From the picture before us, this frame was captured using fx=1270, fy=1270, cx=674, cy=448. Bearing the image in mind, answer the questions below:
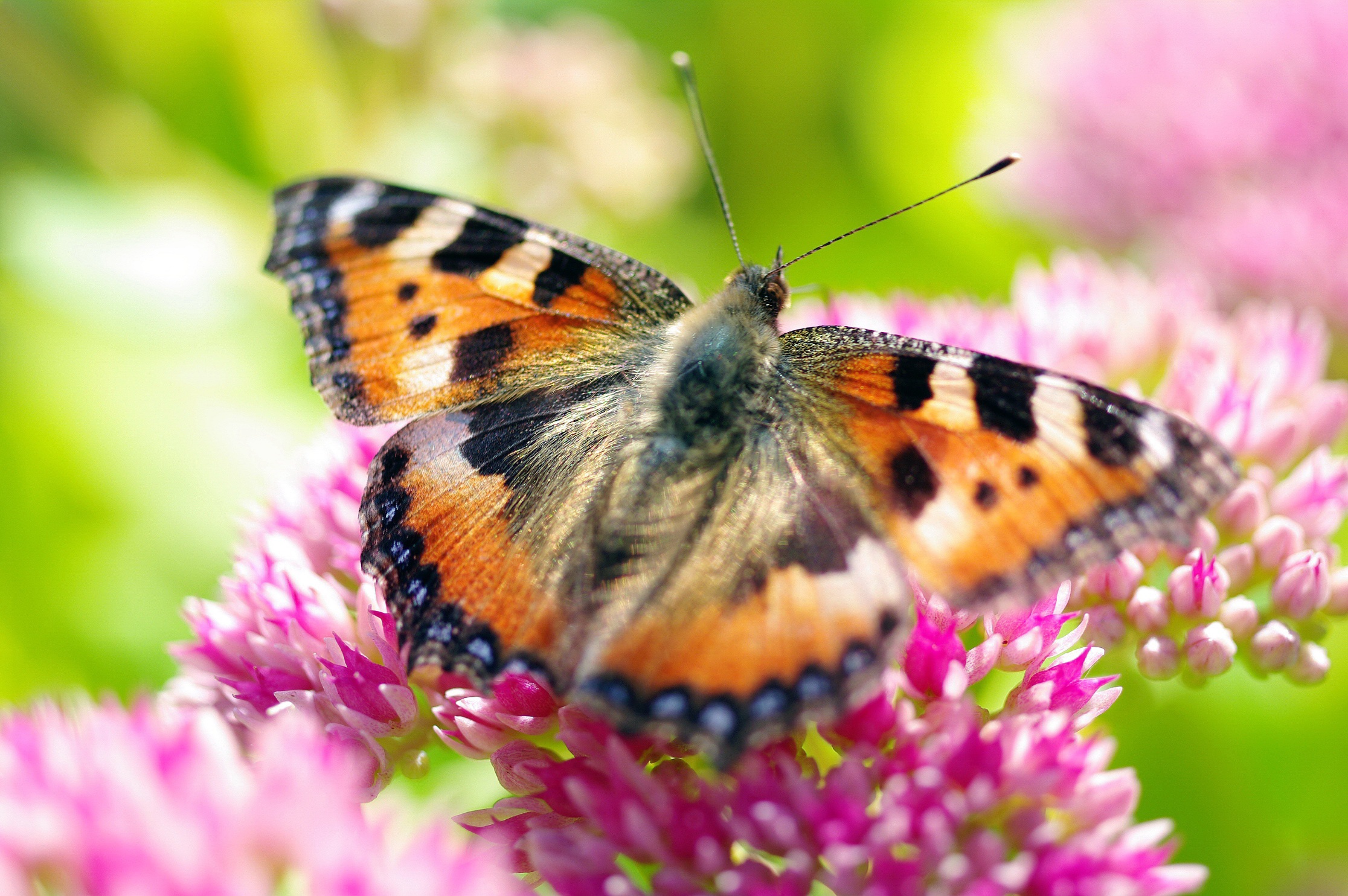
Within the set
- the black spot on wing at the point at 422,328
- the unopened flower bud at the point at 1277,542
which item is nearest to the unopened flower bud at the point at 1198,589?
the unopened flower bud at the point at 1277,542

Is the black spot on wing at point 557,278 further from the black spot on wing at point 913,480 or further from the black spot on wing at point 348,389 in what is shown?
the black spot on wing at point 913,480

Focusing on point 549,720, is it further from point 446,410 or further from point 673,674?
point 446,410

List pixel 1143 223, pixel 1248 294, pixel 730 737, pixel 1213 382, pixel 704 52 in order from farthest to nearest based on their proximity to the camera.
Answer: pixel 704 52, pixel 1143 223, pixel 1248 294, pixel 1213 382, pixel 730 737

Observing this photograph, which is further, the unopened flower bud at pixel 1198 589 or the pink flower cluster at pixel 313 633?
the unopened flower bud at pixel 1198 589

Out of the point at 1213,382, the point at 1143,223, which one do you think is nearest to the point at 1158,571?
the point at 1213,382

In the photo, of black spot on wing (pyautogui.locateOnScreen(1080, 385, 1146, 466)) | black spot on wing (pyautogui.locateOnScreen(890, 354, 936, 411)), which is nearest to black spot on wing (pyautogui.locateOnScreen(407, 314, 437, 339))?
black spot on wing (pyautogui.locateOnScreen(890, 354, 936, 411))

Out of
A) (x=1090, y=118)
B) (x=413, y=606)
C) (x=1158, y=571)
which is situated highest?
(x=1090, y=118)
